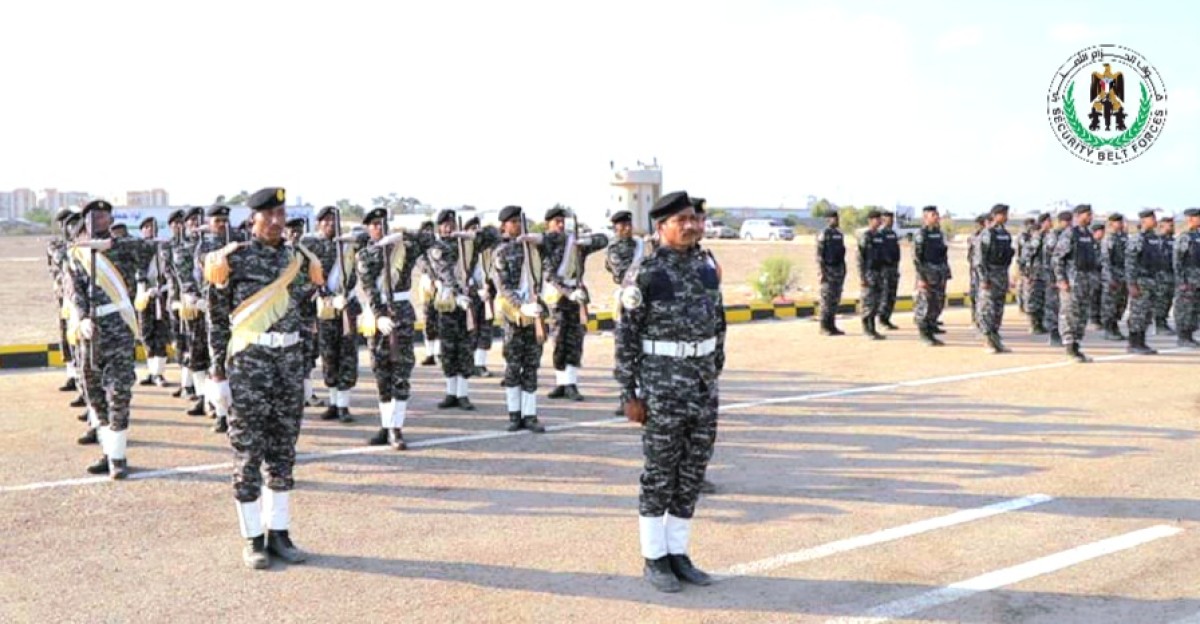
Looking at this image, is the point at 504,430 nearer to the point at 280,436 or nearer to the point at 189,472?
the point at 189,472

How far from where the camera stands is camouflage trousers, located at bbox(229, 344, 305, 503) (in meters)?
5.96

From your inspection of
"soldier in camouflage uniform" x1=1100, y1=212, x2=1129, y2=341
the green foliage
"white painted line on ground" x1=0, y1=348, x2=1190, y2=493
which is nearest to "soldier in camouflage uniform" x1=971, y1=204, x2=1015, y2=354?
"white painted line on ground" x1=0, y1=348, x2=1190, y2=493

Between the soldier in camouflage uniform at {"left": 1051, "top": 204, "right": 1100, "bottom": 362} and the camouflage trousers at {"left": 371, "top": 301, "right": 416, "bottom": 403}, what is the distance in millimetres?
9481

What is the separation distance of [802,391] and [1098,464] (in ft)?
13.4

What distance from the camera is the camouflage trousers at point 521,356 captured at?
9.55 meters

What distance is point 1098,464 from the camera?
26.4 feet

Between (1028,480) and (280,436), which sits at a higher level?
(280,436)

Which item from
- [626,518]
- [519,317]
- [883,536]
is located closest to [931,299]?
[519,317]

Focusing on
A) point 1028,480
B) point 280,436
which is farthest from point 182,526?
point 1028,480

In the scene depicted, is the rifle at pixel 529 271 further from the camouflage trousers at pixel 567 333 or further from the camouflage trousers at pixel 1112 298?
the camouflage trousers at pixel 1112 298

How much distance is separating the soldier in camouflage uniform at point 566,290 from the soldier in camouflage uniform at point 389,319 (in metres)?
1.81

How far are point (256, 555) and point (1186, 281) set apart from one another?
14.9 meters

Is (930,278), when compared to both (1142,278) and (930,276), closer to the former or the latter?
(930,276)

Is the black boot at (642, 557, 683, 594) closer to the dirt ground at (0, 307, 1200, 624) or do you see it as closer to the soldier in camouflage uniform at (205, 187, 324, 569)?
the dirt ground at (0, 307, 1200, 624)
